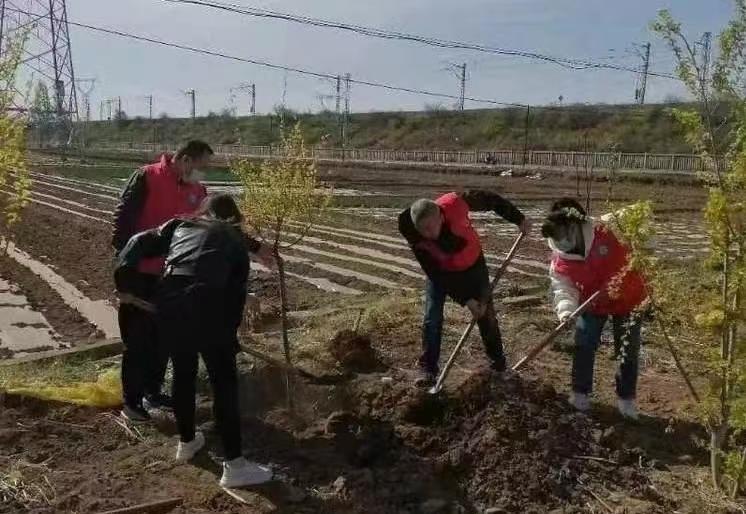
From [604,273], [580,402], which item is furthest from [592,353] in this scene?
[604,273]

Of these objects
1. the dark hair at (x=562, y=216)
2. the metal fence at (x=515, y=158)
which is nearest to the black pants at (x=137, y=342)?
the dark hair at (x=562, y=216)

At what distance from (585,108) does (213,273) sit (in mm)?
58766

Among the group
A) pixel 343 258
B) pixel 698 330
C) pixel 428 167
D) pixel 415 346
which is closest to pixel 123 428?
pixel 415 346

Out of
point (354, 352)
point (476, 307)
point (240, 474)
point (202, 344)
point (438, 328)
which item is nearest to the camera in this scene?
point (202, 344)

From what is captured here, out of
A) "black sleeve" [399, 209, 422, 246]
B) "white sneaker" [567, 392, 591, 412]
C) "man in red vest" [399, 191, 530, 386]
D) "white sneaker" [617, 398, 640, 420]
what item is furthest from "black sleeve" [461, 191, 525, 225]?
"white sneaker" [617, 398, 640, 420]

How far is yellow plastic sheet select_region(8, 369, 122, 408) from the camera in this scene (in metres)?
4.90

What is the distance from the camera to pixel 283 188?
5.10 meters

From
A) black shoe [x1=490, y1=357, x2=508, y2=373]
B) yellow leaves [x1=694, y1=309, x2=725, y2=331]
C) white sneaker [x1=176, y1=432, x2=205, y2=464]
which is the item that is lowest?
white sneaker [x1=176, y1=432, x2=205, y2=464]

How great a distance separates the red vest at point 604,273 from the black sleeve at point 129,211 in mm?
2532

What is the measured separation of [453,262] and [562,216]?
889 mm

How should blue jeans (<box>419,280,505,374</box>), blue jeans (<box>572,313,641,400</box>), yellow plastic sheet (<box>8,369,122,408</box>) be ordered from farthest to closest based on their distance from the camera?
blue jeans (<box>419,280,505,374</box>)
yellow plastic sheet (<box>8,369,122,408</box>)
blue jeans (<box>572,313,641,400</box>)

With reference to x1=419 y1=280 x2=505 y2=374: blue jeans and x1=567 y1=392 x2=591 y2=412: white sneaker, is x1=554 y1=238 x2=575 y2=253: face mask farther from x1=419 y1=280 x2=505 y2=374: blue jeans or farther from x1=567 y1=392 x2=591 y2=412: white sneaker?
x1=567 y1=392 x2=591 y2=412: white sneaker

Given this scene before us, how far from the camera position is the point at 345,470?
164 inches

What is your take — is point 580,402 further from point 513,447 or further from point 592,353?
point 513,447
